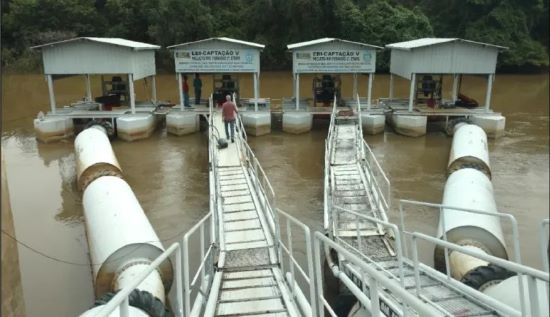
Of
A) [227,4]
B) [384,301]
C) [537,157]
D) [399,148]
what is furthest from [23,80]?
[384,301]

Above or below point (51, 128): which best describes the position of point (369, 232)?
below

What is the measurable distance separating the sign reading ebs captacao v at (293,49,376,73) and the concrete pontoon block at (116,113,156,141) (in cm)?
614

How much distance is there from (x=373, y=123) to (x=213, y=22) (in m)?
27.1

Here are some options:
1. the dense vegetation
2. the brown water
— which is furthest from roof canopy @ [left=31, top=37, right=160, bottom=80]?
the dense vegetation

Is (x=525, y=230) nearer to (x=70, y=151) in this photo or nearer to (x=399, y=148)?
(x=399, y=148)

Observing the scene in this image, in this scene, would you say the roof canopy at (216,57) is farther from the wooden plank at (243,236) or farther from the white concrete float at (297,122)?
the wooden plank at (243,236)

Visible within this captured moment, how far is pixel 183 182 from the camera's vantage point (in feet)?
45.1

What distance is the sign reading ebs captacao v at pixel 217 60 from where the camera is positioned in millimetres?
18906

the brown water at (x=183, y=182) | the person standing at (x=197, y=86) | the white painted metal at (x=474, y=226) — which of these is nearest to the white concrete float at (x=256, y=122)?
the brown water at (x=183, y=182)

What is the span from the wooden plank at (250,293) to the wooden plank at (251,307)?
0.38 feet

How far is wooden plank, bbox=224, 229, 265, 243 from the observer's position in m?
7.67

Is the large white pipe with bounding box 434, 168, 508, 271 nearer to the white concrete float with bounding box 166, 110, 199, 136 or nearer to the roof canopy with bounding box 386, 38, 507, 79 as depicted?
the roof canopy with bounding box 386, 38, 507, 79

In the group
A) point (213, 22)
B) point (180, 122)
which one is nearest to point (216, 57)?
point (180, 122)

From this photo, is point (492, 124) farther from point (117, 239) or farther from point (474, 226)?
point (117, 239)
